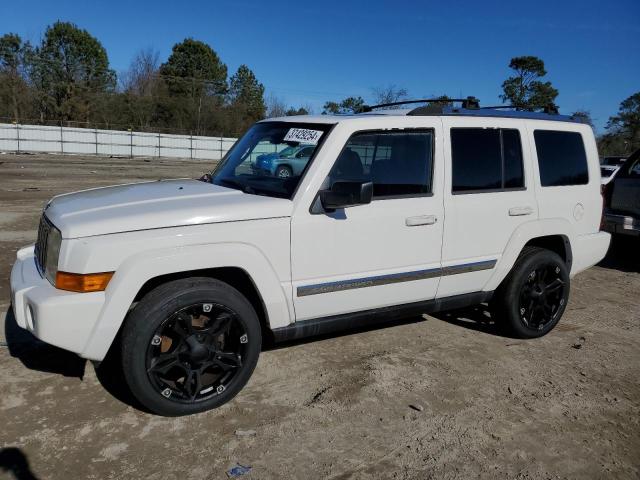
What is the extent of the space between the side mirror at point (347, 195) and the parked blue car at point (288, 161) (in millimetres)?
314

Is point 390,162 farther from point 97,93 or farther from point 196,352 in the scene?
point 97,93

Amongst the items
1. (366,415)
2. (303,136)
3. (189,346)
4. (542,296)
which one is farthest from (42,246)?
(542,296)

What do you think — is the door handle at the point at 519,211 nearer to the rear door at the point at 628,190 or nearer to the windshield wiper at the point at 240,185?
the windshield wiper at the point at 240,185

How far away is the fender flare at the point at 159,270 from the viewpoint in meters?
2.92

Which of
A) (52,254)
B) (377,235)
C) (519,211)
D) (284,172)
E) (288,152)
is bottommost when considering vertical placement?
A: (52,254)

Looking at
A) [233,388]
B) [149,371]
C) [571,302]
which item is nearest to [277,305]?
[233,388]

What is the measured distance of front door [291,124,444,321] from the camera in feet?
11.4

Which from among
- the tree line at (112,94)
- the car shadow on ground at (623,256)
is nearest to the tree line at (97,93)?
the tree line at (112,94)

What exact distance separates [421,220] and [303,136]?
104 cm

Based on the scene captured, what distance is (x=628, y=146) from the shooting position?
1483 inches

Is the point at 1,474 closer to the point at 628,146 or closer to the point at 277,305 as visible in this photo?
the point at 277,305

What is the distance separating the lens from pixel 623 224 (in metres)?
7.52

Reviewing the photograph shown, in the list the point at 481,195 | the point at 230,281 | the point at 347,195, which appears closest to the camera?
the point at 347,195

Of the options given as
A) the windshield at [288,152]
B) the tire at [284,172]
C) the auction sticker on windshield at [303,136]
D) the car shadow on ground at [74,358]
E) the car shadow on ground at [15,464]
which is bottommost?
the car shadow on ground at [15,464]
